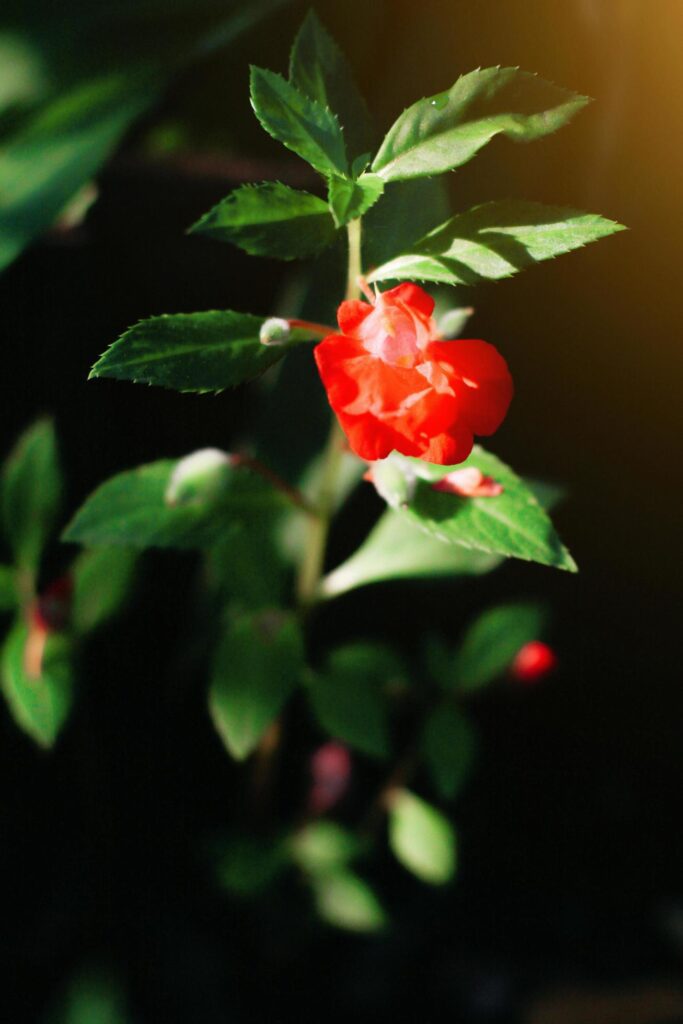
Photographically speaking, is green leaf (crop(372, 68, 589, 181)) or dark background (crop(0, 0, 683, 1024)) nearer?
green leaf (crop(372, 68, 589, 181))

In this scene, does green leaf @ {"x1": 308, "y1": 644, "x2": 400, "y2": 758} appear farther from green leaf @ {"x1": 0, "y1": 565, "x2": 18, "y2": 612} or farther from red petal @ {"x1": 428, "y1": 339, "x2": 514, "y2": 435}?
red petal @ {"x1": 428, "y1": 339, "x2": 514, "y2": 435}

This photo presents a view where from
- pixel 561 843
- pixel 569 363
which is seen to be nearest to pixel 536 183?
pixel 569 363

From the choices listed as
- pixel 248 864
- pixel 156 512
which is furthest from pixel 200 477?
pixel 248 864

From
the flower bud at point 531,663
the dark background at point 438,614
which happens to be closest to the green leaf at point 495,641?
the flower bud at point 531,663

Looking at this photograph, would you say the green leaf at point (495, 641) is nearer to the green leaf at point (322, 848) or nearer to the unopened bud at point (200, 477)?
the green leaf at point (322, 848)

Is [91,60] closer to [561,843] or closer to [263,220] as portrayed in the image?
[263,220]

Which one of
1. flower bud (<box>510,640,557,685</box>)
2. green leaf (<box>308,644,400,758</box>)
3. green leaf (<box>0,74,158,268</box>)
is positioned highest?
A: green leaf (<box>0,74,158,268</box>)

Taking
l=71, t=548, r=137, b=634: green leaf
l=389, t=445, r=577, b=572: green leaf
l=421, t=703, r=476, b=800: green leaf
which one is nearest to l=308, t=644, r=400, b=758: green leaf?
l=421, t=703, r=476, b=800: green leaf
